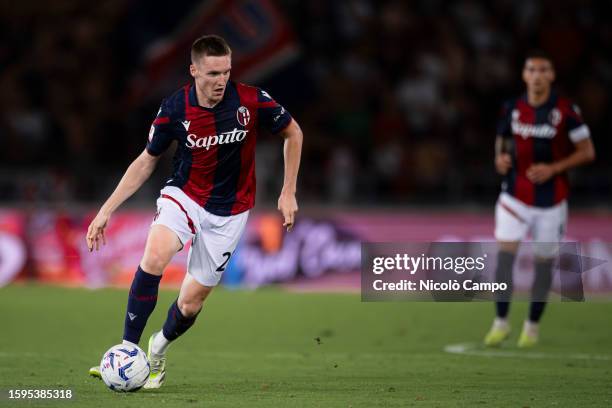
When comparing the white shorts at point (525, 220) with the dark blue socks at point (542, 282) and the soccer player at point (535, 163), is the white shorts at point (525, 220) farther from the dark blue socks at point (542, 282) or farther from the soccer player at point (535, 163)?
the dark blue socks at point (542, 282)

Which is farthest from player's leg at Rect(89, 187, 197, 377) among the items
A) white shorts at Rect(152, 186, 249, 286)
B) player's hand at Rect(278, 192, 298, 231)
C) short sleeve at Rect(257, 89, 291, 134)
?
short sleeve at Rect(257, 89, 291, 134)

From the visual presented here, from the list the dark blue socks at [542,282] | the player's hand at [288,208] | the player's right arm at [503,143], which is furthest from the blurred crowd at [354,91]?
the player's hand at [288,208]

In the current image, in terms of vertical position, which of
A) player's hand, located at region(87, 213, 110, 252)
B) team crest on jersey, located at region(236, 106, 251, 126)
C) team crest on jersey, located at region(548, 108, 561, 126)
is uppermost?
team crest on jersey, located at region(236, 106, 251, 126)

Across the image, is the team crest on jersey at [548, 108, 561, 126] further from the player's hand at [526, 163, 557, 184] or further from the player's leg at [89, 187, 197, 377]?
the player's leg at [89, 187, 197, 377]

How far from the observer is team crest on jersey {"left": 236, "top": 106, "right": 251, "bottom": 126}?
25.7 ft

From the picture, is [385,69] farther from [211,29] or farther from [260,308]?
[260,308]

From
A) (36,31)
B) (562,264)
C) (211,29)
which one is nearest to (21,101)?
(36,31)

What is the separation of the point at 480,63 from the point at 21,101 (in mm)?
7576

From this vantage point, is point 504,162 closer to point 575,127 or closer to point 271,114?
point 575,127

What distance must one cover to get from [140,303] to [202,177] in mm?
962

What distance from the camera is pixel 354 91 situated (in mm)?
19453

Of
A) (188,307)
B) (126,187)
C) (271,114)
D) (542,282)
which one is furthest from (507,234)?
(126,187)

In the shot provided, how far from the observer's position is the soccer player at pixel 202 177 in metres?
7.53

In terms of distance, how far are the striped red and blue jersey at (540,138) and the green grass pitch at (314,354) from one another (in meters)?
1.41
